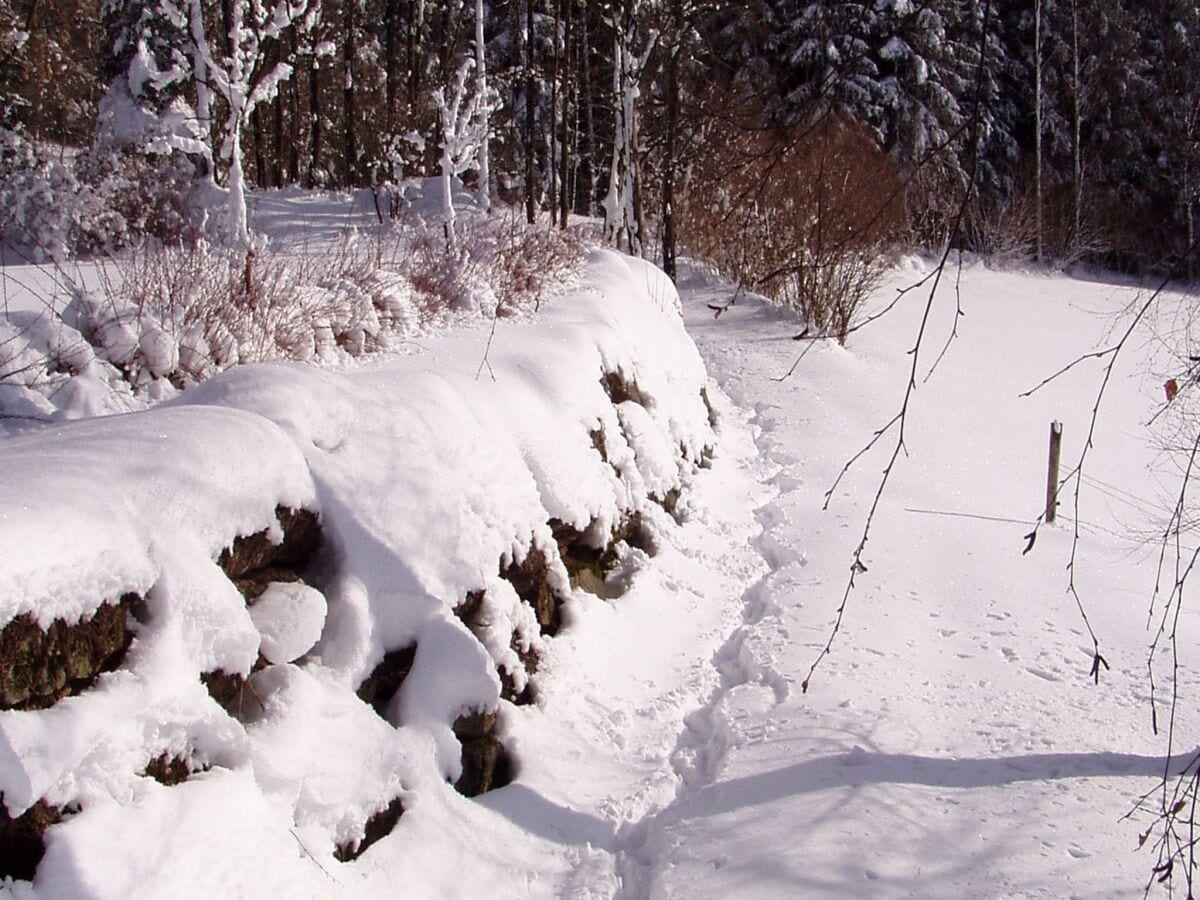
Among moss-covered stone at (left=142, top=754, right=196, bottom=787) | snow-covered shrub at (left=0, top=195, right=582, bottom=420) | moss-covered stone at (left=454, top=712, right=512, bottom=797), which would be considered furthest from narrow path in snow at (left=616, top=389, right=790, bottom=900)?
snow-covered shrub at (left=0, top=195, right=582, bottom=420)

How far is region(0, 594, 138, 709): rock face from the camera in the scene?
2.17m

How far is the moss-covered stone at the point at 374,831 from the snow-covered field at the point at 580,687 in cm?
4

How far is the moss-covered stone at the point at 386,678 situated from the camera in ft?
11.1

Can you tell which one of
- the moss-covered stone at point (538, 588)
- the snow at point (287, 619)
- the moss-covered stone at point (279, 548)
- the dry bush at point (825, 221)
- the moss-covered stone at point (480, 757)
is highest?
the dry bush at point (825, 221)

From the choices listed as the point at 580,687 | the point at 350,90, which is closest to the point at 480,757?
the point at 580,687

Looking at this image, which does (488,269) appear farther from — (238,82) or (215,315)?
(238,82)

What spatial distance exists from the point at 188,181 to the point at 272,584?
17.3 meters

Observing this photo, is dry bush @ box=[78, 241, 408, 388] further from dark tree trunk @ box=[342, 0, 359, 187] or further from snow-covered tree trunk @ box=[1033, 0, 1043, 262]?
dark tree trunk @ box=[342, 0, 359, 187]

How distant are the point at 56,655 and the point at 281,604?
2.87 feet

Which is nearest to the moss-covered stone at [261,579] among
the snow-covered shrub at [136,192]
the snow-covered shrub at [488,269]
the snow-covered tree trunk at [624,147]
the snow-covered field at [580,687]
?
the snow-covered field at [580,687]

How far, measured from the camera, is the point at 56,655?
89.5 inches

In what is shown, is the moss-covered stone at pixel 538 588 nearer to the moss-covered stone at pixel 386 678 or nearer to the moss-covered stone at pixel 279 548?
the moss-covered stone at pixel 386 678

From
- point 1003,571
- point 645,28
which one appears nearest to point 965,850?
point 1003,571

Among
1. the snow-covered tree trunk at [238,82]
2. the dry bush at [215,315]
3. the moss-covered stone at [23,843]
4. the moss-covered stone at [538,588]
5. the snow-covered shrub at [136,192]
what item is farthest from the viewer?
the snow-covered shrub at [136,192]
